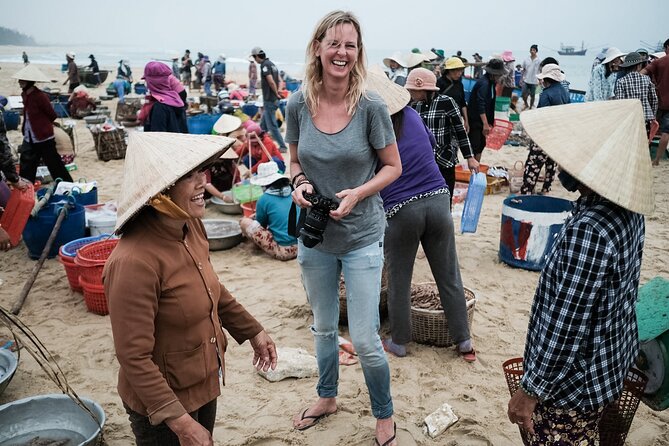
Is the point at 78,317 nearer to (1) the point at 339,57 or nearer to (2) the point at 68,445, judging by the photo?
(2) the point at 68,445

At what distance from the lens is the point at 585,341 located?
174 cm

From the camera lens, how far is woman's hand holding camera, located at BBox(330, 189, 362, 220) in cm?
227

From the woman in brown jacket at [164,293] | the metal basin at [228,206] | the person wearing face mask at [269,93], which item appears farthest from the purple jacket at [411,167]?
the person wearing face mask at [269,93]

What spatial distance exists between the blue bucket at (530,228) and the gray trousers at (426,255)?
1.81 m

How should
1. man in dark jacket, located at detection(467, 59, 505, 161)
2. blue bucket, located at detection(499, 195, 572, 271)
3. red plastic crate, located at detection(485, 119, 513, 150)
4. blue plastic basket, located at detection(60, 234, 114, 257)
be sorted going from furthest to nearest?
red plastic crate, located at detection(485, 119, 513, 150), man in dark jacket, located at detection(467, 59, 505, 161), blue bucket, located at detection(499, 195, 572, 271), blue plastic basket, located at detection(60, 234, 114, 257)

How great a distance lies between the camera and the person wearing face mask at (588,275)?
1615mm

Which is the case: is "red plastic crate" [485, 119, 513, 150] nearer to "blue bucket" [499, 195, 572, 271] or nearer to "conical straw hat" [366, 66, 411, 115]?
"blue bucket" [499, 195, 572, 271]

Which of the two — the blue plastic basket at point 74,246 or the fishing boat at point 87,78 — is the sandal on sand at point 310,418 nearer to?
the blue plastic basket at point 74,246

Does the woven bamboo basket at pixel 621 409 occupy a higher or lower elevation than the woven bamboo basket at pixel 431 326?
higher

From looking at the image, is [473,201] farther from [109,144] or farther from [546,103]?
[109,144]

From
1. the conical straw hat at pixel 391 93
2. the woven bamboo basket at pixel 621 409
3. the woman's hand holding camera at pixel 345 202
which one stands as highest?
the conical straw hat at pixel 391 93

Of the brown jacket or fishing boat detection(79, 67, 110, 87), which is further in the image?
fishing boat detection(79, 67, 110, 87)

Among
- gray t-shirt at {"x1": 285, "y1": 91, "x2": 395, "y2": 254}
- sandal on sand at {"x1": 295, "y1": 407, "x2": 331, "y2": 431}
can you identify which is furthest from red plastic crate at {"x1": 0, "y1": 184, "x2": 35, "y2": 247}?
gray t-shirt at {"x1": 285, "y1": 91, "x2": 395, "y2": 254}

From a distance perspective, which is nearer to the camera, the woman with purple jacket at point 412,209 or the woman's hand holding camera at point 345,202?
the woman's hand holding camera at point 345,202
